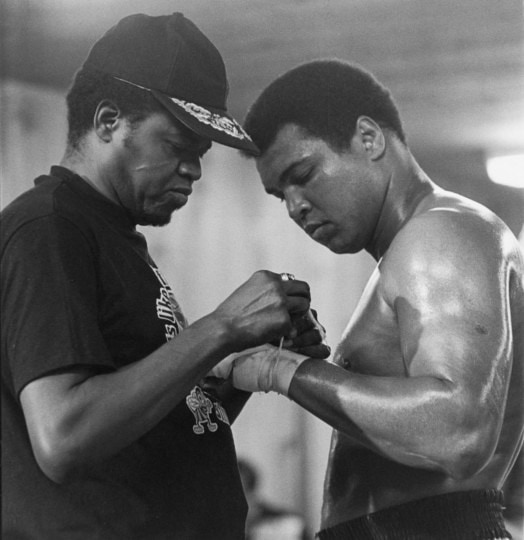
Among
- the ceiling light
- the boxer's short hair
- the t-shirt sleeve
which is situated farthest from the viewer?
the ceiling light

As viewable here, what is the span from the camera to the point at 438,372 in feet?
3.03

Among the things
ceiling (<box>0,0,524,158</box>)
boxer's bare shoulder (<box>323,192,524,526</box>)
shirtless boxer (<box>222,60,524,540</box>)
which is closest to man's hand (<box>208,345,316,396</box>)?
shirtless boxer (<box>222,60,524,540</box>)

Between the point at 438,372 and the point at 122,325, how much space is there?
1.08ft

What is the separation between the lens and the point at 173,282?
1698 millimetres

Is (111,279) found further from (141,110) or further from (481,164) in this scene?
(481,164)

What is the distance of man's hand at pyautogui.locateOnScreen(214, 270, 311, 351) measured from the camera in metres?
0.87

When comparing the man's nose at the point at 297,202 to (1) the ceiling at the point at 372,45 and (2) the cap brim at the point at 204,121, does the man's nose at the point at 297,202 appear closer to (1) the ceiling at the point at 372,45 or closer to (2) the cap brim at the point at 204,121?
(2) the cap brim at the point at 204,121

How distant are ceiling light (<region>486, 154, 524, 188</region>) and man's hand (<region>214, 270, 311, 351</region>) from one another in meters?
0.59

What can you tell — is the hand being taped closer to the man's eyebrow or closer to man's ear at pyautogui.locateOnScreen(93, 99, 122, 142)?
the man's eyebrow

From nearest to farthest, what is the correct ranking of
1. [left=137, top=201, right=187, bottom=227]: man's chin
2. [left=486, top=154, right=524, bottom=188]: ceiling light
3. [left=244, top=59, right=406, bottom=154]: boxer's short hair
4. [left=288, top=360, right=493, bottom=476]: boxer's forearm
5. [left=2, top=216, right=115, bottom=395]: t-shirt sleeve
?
[left=2, top=216, right=115, bottom=395]: t-shirt sleeve → [left=288, top=360, right=493, bottom=476]: boxer's forearm → [left=137, top=201, right=187, bottom=227]: man's chin → [left=244, top=59, right=406, bottom=154]: boxer's short hair → [left=486, top=154, right=524, bottom=188]: ceiling light

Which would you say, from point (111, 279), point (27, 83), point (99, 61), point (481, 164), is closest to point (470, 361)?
point (111, 279)

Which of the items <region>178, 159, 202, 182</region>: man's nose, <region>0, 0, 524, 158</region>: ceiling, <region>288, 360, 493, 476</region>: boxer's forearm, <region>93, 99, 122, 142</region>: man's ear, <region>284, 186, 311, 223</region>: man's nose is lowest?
<region>288, 360, 493, 476</region>: boxer's forearm

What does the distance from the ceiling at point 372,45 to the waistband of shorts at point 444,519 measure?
62cm

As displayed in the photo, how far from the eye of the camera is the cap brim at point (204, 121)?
951mm
